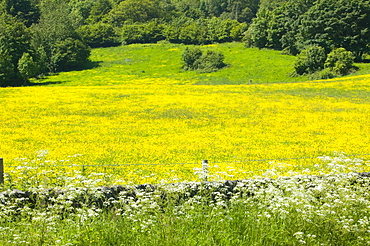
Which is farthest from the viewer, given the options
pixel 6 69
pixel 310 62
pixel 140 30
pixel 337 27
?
pixel 140 30

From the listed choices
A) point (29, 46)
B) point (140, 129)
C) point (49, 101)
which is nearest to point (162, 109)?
point (140, 129)

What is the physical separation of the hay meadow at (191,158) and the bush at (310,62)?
1850cm

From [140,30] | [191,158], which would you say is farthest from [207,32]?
[191,158]

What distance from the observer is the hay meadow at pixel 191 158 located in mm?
9312

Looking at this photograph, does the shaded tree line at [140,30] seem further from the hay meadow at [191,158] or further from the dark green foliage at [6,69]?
the hay meadow at [191,158]

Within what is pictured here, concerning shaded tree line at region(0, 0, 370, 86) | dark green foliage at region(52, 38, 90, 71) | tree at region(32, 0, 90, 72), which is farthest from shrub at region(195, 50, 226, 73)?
tree at region(32, 0, 90, 72)

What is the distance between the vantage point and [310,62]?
77812 millimetres

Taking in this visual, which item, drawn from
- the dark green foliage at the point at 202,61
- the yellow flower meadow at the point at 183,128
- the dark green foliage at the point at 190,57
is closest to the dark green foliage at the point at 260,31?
the dark green foliage at the point at 202,61

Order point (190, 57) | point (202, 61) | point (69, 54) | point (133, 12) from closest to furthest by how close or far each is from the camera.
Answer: point (202, 61)
point (190, 57)
point (69, 54)
point (133, 12)

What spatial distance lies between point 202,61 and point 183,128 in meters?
65.6

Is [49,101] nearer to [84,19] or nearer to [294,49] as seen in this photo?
[294,49]

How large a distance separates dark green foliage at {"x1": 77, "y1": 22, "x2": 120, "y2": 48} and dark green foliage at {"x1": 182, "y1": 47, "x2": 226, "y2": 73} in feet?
154

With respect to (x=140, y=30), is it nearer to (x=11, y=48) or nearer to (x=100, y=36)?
(x=100, y=36)

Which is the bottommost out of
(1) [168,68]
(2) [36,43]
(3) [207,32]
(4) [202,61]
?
(1) [168,68]
